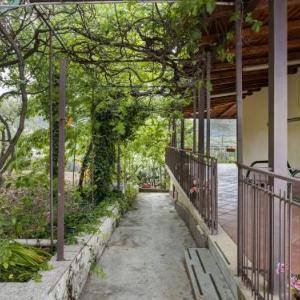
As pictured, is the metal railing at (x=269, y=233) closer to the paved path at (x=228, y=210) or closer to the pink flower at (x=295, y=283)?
the pink flower at (x=295, y=283)

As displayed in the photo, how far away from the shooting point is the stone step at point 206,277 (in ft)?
10.7

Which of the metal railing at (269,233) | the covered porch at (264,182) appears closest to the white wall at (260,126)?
the covered porch at (264,182)

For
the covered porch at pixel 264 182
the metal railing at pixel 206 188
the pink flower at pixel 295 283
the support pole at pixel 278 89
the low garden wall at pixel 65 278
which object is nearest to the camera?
the pink flower at pixel 295 283

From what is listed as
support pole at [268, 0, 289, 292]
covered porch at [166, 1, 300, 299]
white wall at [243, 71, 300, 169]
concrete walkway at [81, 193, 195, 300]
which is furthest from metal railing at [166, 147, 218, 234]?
white wall at [243, 71, 300, 169]

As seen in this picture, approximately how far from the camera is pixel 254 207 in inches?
98.5

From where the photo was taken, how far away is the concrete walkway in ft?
13.0

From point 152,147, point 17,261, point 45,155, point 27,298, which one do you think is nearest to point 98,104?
point 45,155

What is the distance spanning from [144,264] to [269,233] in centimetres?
306

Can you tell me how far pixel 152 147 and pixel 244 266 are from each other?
12051 mm

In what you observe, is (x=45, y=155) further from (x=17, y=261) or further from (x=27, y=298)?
(x=27, y=298)

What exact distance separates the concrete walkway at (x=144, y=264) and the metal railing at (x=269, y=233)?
1387mm

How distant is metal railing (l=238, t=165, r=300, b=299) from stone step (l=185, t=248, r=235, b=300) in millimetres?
499

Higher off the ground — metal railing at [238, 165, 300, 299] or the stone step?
metal railing at [238, 165, 300, 299]

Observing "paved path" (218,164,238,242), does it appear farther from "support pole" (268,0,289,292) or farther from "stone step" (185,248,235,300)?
"support pole" (268,0,289,292)
